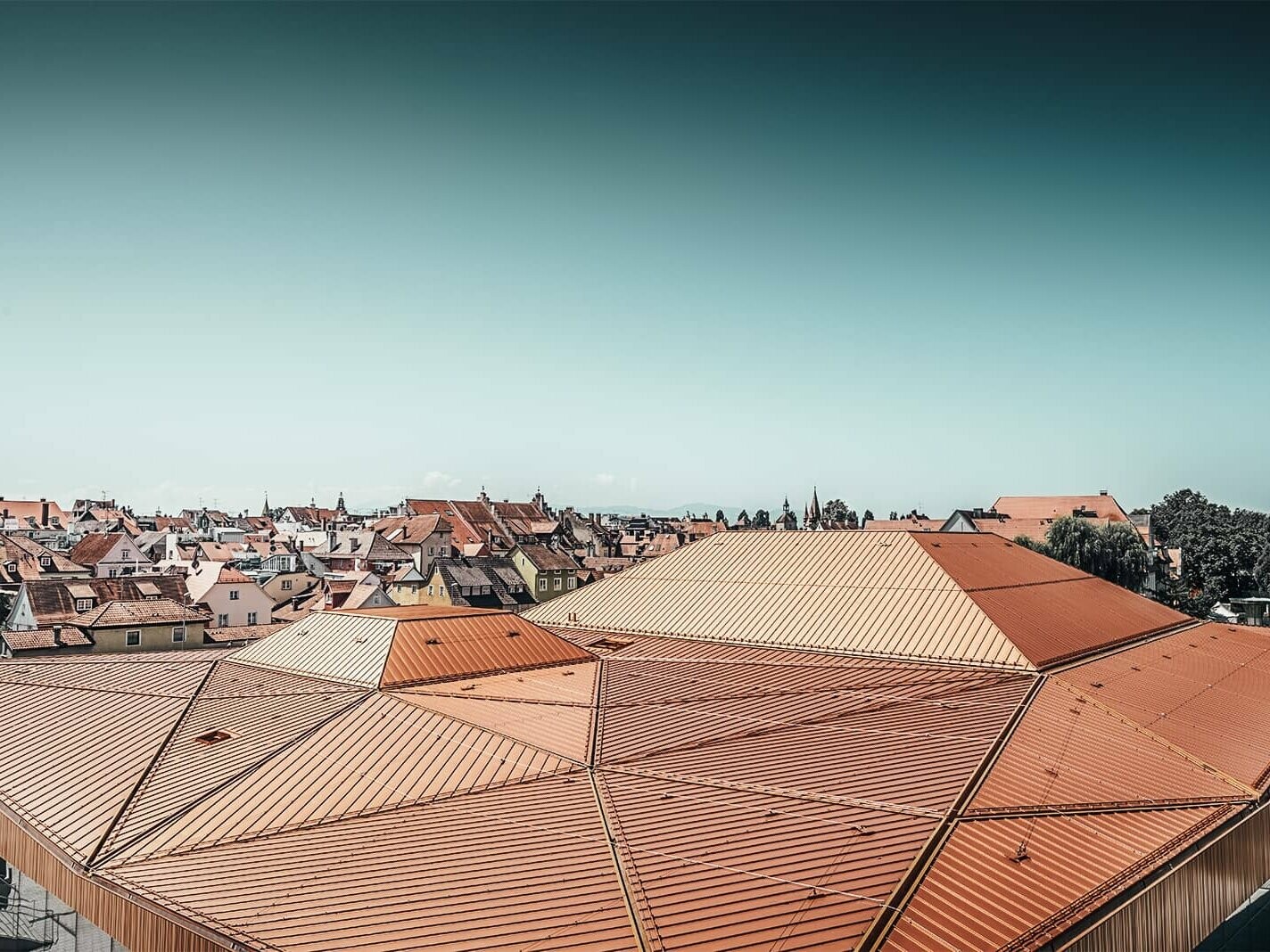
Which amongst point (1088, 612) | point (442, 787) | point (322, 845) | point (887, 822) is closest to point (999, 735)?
point (887, 822)

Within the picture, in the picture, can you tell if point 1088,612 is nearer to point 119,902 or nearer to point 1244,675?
point 1244,675

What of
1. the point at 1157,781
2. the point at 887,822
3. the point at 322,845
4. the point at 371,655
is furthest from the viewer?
the point at 371,655

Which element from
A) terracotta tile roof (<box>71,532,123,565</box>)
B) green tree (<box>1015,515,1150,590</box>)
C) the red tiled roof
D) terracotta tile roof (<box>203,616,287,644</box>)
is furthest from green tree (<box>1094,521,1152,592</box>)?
terracotta tile roof (<box>71,532,123,565</box>)

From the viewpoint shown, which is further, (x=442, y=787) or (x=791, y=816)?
(x=442, y=787)

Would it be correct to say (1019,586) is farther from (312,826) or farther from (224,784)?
(224,784)

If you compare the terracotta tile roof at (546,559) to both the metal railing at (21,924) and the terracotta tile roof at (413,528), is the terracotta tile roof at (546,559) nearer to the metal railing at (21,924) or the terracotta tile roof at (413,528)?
the terracotta tile roof at (413,528)

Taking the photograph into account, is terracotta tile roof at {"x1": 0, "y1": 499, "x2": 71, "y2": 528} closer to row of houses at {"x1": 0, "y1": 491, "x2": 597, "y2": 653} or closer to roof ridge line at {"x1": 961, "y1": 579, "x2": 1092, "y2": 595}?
row of houses at {"x1": 0, "y1": 491, "x2": 597, "y2": 653}
